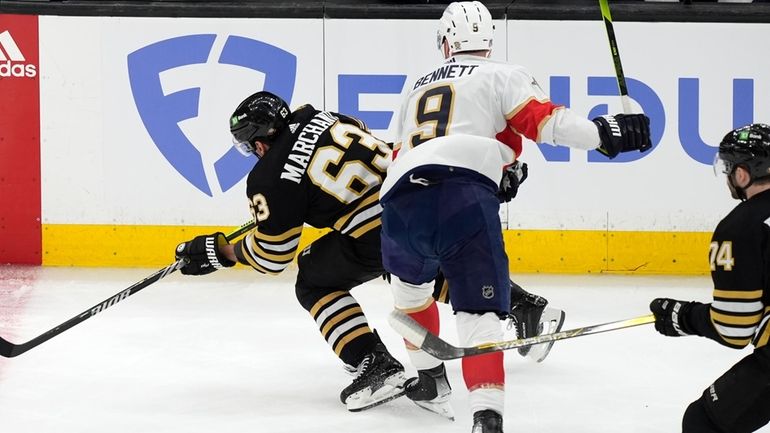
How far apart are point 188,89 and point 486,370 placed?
324 centimetres

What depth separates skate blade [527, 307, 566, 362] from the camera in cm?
367

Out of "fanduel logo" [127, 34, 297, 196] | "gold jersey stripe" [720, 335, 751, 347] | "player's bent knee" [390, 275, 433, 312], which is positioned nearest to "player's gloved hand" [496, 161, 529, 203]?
"player's bent knee" [390, 275, 433, 312]

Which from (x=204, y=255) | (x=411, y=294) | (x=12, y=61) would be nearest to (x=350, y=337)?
(x=411, y=294)

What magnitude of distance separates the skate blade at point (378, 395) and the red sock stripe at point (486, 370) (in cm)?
60

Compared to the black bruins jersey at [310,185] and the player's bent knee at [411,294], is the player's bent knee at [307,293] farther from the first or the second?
the player's bent knee at [411,294]

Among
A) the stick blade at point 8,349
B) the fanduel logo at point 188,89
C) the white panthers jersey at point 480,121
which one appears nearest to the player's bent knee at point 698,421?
the white panthers jersey at point 480,121

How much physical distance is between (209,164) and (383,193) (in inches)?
109

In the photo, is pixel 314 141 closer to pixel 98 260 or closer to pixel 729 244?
pixel 729 244

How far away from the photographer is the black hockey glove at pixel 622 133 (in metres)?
2.71

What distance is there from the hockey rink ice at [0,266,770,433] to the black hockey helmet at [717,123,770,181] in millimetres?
940

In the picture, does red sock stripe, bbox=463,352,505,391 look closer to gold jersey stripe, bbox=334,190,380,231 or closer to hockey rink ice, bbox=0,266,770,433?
hockey rink ice, bbox=0,266,770,433

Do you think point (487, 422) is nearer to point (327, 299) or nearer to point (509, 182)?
point (509, 182)

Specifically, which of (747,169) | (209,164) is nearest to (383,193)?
(747,169)

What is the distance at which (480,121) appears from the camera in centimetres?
277
